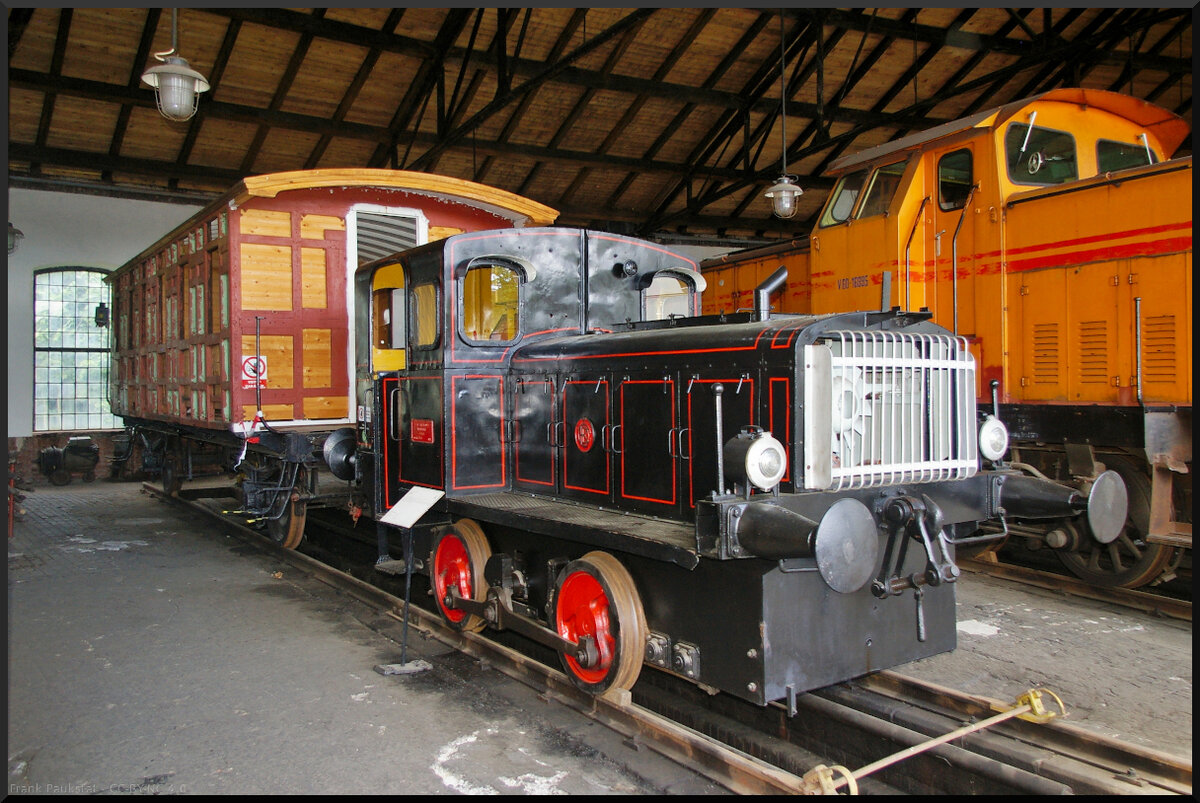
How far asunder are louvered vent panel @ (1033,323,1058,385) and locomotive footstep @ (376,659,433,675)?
5218 millimetres

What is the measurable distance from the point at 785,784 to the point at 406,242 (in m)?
6.53

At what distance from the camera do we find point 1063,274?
6340 mm

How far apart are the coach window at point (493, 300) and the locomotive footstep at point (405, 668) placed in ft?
6.73

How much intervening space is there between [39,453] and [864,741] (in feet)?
51.3

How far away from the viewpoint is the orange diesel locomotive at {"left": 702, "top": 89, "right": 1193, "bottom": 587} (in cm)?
571

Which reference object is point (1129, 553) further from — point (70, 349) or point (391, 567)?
point (70, 349)

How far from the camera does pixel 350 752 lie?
375 centimetres

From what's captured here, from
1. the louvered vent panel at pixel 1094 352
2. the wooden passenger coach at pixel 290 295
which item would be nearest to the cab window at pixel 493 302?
the wooden passenger coach at pixel 290 295

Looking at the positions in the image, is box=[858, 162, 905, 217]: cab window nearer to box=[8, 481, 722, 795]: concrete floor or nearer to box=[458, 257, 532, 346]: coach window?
box=[458, 257, 532, 346]: coach window

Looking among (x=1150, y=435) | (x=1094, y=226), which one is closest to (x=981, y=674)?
(x=1150, y=435)

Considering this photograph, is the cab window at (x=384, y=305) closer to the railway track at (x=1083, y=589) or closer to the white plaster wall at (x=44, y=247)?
the railway track at (x=1083, y=589)

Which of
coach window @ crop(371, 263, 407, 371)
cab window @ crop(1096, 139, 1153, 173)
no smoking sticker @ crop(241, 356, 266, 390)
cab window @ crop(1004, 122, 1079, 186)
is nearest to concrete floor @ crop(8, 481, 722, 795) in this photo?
no smoking sticker @ crop(241, 356, 266, 390)

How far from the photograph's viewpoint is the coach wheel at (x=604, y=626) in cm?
398

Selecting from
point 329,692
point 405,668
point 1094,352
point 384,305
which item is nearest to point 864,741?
point 405,668
